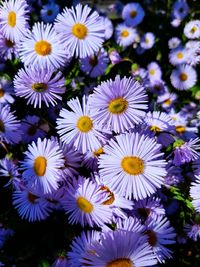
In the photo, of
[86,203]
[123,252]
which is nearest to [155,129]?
[86,203]

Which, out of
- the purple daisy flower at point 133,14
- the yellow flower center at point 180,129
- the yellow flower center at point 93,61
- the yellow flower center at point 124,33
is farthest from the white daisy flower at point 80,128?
the purple daisy flower at point 133,14

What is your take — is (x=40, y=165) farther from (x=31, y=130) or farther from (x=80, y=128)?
(x=31, y=130)

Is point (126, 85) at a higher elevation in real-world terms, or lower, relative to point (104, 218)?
higher

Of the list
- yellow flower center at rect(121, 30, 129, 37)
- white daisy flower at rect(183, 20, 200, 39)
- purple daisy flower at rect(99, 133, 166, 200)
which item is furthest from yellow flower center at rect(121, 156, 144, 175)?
yellow flower center at rect(121, 30, 129, 37)

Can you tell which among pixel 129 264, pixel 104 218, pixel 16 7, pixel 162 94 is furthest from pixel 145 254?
pixel 162 94

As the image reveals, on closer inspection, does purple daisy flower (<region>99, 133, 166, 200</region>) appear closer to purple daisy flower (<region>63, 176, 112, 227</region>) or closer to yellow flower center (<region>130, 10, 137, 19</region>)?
purple daisy flower (<region>63, 176, 112, 227</region>)

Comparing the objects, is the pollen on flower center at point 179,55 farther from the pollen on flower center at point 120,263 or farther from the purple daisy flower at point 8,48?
the pollen on flower center at point 120,263

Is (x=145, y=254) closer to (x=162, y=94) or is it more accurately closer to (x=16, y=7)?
(x=16, y=7)
